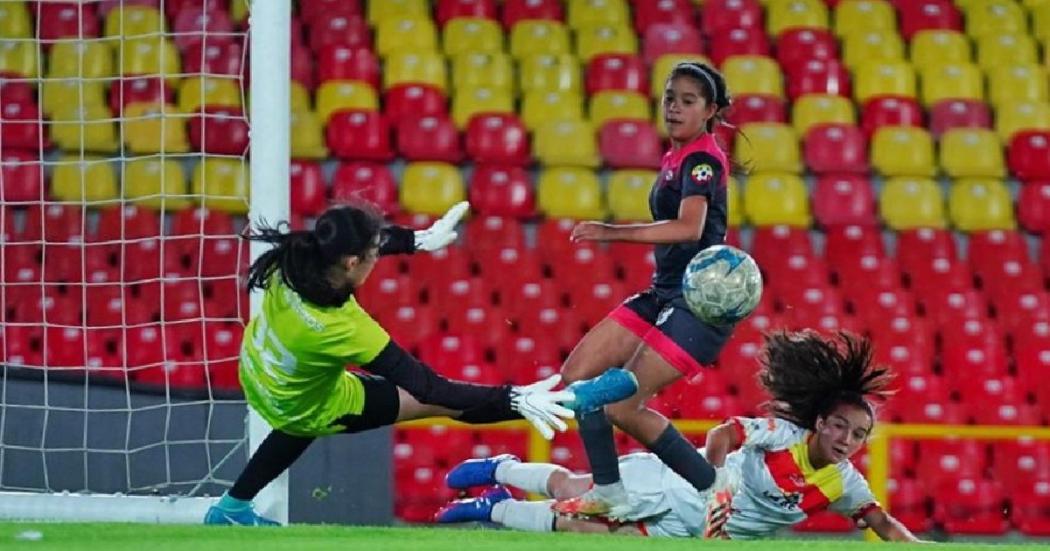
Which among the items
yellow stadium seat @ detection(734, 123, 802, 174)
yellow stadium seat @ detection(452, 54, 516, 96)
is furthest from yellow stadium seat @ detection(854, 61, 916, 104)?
yellow stadium seat @ detection(452, 54, 516, 96)

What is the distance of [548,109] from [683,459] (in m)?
3.82

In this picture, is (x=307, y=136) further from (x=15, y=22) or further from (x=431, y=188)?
(x=15, y=22)

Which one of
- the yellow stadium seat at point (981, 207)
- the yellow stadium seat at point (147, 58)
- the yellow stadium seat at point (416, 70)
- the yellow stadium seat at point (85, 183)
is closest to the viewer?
the yellow stadium seat at point (85, 183)

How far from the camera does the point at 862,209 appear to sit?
8938 mm

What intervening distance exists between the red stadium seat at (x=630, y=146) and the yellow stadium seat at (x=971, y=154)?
1460 mm

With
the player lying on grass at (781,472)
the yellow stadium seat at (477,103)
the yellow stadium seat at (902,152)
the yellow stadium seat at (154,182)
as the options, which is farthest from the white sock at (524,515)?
the yellow stadium seat at (902,152)

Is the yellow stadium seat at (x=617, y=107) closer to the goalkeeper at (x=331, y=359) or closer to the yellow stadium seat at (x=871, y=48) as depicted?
the yellow stadium seat at (x=871, y=48)

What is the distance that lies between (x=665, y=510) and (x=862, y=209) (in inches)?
127

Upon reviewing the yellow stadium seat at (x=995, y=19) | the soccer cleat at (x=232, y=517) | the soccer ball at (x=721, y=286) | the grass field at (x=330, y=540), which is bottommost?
the soccer cleat at (x=232, y=517)

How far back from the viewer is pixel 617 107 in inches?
364

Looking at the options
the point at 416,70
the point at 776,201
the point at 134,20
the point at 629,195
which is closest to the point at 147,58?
the point at 134,20

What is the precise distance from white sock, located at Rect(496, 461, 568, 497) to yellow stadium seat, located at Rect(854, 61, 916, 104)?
3946 millimetres

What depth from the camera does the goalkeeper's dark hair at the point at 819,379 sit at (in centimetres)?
609

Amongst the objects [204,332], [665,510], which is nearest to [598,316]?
[204,332]
